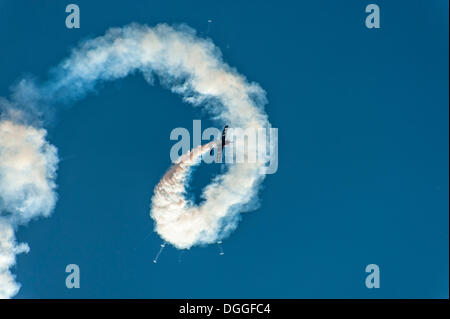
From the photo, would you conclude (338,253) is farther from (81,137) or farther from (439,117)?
(81,137)

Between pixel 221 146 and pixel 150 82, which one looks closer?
pixel 221 146

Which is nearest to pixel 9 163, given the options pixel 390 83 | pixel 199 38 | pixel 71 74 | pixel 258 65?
pixel 71 74

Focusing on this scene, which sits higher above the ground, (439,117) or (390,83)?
(390,83)

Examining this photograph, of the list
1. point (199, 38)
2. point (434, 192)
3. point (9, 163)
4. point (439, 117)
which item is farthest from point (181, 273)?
point (439, 117)

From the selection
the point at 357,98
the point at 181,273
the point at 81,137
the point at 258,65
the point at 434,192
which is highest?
the point at 258,65

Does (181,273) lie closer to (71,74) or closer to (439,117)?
(71,74)

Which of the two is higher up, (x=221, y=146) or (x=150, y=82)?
(x=150, y=82)
